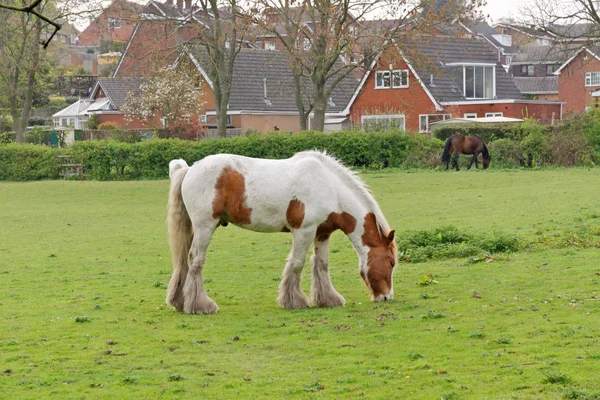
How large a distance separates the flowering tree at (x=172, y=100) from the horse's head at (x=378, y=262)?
135ft

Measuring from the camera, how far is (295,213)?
410 inches

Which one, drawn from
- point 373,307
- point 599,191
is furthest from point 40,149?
point 373,307

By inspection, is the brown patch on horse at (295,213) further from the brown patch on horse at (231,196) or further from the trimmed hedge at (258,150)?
the trimmed hedge at (258,150)

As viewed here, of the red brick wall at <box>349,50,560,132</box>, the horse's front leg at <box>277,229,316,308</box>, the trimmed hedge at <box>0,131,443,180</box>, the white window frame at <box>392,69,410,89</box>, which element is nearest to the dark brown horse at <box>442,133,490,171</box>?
the trimmed hedge at <box>0,131,443,180</box>

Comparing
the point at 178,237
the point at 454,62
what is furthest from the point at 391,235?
the point at 454,62

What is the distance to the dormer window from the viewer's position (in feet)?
181

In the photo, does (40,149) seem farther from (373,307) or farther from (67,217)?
(373,307)

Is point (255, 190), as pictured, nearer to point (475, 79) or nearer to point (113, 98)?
point (475, 79)

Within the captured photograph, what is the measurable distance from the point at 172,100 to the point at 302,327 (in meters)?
44.4

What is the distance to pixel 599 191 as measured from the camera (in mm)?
22891

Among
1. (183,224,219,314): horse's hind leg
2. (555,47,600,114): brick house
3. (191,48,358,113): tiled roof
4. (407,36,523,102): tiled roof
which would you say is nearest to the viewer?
(183,224,219,314): horse's hind leg

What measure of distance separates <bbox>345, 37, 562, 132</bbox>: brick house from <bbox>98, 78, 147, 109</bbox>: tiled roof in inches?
664

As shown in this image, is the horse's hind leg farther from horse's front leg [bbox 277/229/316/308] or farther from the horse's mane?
the horse's mane

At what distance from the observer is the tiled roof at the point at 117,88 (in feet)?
208
